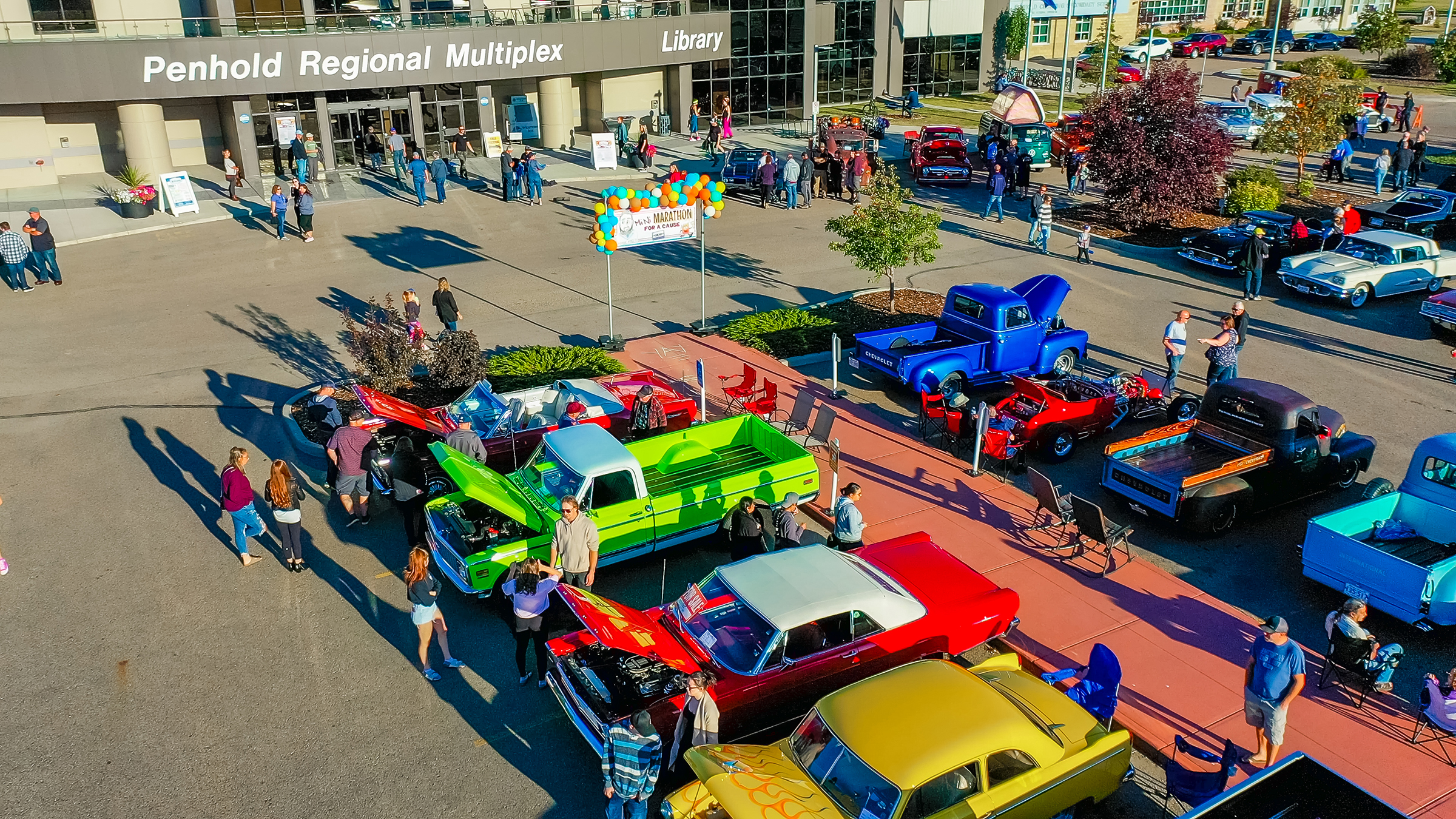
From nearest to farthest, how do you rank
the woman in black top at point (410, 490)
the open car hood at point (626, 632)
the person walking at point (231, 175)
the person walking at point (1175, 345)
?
the open car hood at point (626, 632)
the woman in black top at point (410, 490)
the person walking at point (1175, 345)
the person walking at point (231, 175)

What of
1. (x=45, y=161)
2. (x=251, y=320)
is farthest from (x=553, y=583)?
(x=45, y=161)

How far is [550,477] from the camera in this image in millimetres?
12805

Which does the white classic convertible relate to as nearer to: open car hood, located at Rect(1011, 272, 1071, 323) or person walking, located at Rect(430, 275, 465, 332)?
open car hood, located at Rect(1011, 272, 1071, 323)

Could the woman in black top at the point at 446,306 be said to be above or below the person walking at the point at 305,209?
below

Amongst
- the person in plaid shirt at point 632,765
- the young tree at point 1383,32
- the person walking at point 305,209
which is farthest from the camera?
the young tree at point 1383,32

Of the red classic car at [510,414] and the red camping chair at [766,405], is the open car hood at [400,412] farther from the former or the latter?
the red camping chair at [766,405]

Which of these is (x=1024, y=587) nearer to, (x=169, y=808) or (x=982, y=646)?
(x=982, y=646)

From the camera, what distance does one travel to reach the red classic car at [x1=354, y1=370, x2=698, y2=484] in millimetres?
14945

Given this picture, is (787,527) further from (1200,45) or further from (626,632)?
(1200,45)

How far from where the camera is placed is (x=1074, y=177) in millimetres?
32562

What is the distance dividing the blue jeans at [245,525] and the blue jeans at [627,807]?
6621 millimetres

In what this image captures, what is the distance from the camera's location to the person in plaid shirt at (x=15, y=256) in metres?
23.2

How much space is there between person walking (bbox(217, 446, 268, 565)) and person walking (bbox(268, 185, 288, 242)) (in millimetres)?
16090

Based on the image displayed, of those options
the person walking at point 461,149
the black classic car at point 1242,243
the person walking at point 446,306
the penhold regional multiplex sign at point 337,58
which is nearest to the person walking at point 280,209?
the penhold regional multiplex sign at point 337,58
